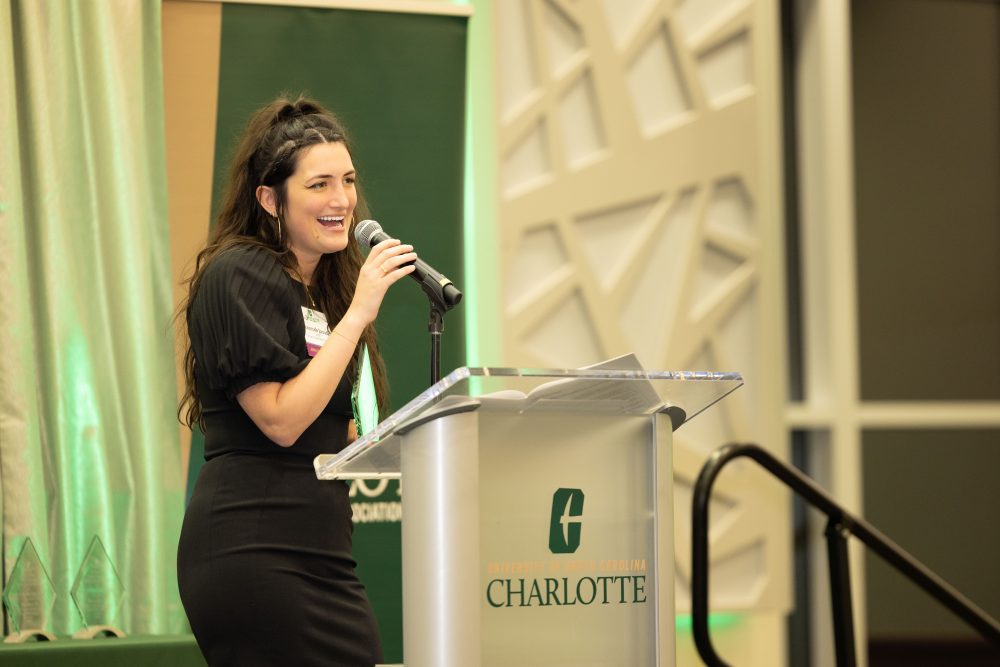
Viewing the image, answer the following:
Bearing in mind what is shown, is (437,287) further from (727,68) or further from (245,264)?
(727,68)

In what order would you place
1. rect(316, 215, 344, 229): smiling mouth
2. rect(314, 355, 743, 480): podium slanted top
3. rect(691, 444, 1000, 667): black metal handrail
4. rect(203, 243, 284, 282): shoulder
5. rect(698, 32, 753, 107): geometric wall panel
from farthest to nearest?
rect(698, 32, 753, 107): geometric wall panel → rect(691, 444, 1000, 667): black metal handrail → rect(316, 215, 344, 229): smiling mouth → rect(203, 243, 284, 282): shoulder → rect(314, 355, 743, 480): podium slanted top

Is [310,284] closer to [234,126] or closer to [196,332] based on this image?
[196,332]

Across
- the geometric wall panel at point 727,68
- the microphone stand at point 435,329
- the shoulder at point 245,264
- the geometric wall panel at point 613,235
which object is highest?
the geometric wall panel at point 727,68

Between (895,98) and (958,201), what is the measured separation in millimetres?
550

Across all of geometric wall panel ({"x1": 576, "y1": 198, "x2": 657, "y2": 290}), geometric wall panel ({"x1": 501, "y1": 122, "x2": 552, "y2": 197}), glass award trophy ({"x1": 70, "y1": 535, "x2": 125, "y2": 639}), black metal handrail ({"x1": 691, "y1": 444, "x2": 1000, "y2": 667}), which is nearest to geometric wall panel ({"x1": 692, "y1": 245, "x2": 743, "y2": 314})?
geometric wall panel ({"x1": 576, "y1": 198, "x2": 657, "y2": 290})

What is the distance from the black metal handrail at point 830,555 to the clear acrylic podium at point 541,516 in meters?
1.76

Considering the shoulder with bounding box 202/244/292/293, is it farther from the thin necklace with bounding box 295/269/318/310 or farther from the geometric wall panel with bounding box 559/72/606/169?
the geometric wall panel with bounding box 559/72/606/169

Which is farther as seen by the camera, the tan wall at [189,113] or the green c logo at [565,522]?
the tan wall at [189,113]

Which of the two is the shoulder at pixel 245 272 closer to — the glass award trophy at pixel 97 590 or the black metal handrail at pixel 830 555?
the black metal handrail at pixel 830 555

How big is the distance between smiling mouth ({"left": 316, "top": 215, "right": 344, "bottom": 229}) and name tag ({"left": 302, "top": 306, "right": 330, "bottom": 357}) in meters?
0.15

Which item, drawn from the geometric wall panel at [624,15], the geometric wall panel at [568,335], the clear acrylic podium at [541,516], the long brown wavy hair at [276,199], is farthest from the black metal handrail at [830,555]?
the geometric wall panel at [624,15]

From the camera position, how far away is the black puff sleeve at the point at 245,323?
184 centimetres

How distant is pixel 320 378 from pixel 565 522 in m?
0.51

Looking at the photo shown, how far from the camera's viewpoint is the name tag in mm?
1979
